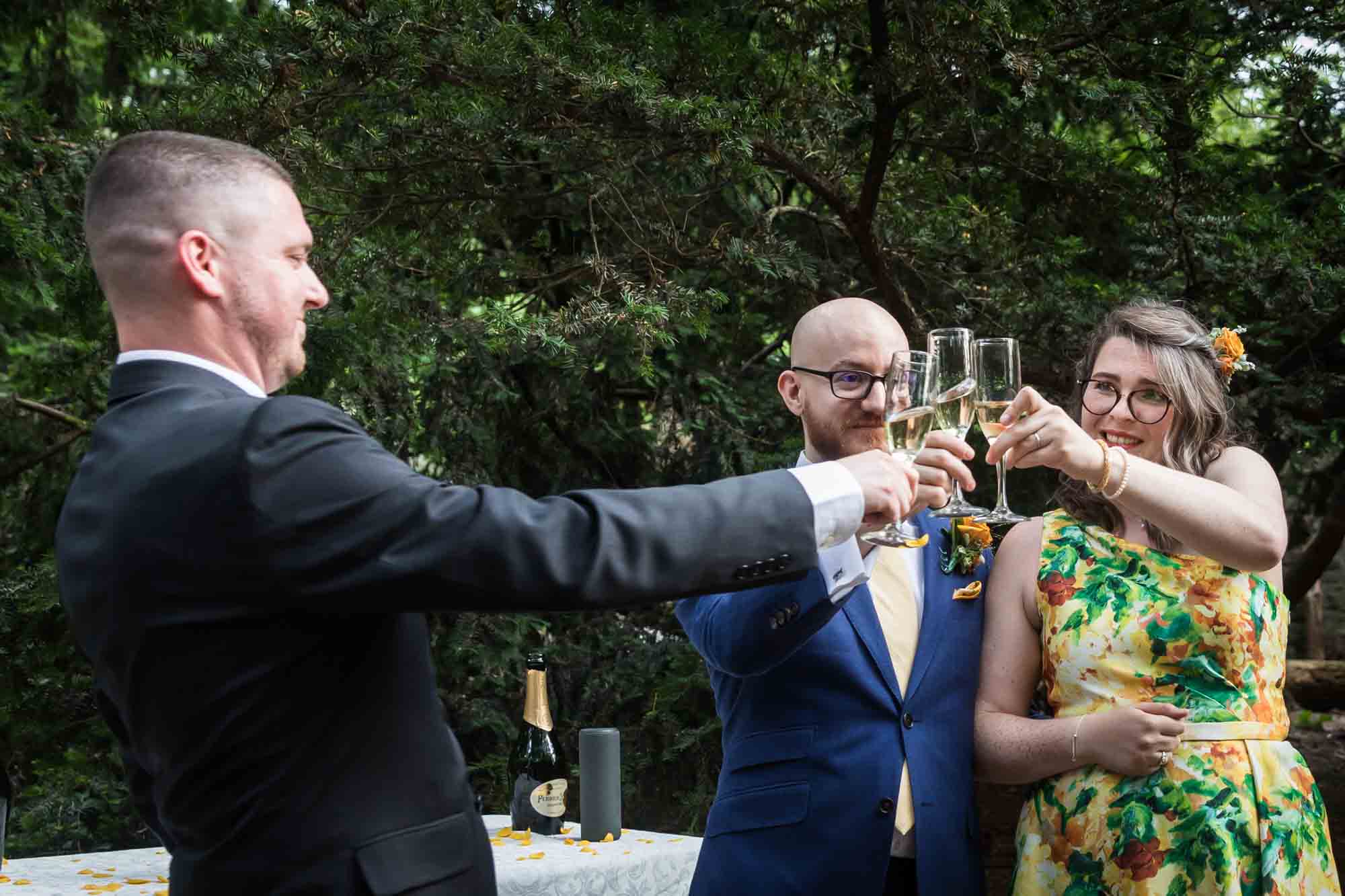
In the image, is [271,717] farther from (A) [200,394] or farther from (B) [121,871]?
(B) [121,871]

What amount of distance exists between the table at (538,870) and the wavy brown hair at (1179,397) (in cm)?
145

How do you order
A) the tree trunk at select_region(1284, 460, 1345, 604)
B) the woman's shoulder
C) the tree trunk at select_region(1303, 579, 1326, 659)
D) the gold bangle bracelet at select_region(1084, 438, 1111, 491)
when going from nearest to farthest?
the gold bangle bracelet at select_region(1084, 438, 1111, 491) < the woman's shoulder < the tree trunk at select_region(1284, 460, 1345, 604) < the tree trunk at select_region(1303, 579, 1326, 659)

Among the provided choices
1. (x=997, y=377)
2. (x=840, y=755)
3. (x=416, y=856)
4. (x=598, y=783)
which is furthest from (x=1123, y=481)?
(x=598, y=783)

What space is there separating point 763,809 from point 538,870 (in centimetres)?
120

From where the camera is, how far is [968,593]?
2688 millimetres

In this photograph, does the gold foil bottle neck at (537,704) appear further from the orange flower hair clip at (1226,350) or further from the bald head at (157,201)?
the bald head at (157,201)

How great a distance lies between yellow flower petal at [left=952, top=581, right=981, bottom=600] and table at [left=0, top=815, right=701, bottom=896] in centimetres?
120

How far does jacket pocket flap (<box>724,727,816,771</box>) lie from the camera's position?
2.53 meters

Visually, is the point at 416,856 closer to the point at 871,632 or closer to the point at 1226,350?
the point at 871,632

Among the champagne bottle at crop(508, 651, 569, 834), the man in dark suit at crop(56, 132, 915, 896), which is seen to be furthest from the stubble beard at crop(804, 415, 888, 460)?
the champagne bottle at crop(508, 651, 569, 834)

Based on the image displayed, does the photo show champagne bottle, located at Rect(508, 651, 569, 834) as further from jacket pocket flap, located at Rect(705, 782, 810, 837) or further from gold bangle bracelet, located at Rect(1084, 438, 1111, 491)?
gold bangle bracelet, located at Rect(1084, 438, 1111, 491)

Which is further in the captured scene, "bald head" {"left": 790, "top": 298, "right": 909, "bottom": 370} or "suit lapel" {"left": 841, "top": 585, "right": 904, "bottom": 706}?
"bald head" {"left": 790, "top": 298, "right": 909, "bottom": 370}

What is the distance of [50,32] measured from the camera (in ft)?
24.4

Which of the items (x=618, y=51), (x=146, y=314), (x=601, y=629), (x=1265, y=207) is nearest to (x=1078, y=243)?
(x=1265, y=207)
